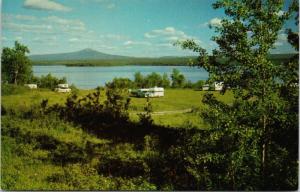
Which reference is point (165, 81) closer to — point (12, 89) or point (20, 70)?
point (20, 70)

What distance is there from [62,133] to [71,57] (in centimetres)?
311

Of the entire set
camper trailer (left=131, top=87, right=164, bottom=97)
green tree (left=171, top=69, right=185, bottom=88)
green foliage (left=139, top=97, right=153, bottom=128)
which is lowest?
green foliage (left=139, top=97, right=153, bottom=128)

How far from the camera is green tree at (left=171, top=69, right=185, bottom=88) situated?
9366mm

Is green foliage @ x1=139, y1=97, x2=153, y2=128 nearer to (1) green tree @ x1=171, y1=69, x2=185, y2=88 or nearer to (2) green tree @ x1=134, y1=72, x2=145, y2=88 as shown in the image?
(2) green tree @ x1=134, y1=72, x2=145, y2=88

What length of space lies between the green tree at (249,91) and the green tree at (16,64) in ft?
14.3

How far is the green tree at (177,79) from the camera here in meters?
9.37

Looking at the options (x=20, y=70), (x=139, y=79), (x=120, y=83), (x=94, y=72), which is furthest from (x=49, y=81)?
(x=139, y=79)

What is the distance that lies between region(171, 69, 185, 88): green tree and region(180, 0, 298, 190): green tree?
7.22 feet

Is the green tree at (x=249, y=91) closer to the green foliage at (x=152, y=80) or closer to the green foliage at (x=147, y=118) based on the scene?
the green foliage at (x=152, y=80)

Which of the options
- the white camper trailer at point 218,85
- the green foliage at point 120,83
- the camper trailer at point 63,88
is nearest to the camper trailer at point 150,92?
the green foliage at point 120,83

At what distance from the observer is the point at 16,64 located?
10.4m

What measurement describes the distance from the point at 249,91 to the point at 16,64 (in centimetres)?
600

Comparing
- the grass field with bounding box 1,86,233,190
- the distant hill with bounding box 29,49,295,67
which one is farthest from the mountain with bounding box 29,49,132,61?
the grass field with bounding box 1,86,233,190

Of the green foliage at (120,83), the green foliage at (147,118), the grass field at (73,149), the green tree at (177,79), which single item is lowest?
the grass field at (73,149)
